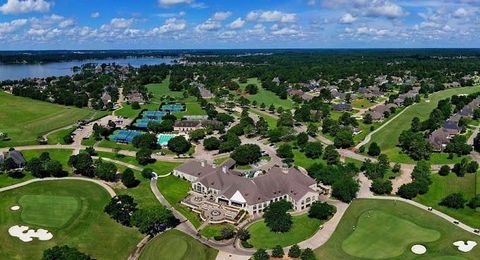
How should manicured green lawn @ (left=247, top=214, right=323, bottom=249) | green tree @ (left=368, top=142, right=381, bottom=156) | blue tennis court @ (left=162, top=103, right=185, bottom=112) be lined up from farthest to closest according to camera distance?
blue tennis court @ (left=162, top=103, right=185, bottom=112) → green tree @ (left=368, top=142, right=381, bottom=156) → manicured green lawn @ (left=247, top=214, right=323, bottom=249)

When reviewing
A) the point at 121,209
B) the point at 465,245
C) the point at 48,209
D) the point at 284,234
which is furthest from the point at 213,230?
the point at 465,245

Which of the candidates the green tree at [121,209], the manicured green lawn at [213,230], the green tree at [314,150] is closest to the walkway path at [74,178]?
the green tree at [121,209]

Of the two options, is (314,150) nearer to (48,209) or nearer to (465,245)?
(465,245)

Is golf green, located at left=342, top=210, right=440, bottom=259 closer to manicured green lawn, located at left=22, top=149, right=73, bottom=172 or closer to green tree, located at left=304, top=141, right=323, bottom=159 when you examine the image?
green tree, located at left=304, top=141, right=323, bottom=159

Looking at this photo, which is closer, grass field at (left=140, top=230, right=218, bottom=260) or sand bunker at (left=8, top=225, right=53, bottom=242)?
grass field at (left=140, top=230, right=218, bottom=260)

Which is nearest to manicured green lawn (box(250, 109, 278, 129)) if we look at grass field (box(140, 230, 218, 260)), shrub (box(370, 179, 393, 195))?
shrub (box(370, 179, 393, 195))

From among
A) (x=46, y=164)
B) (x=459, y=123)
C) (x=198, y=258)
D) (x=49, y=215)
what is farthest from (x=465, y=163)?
(x=46, y=164)
